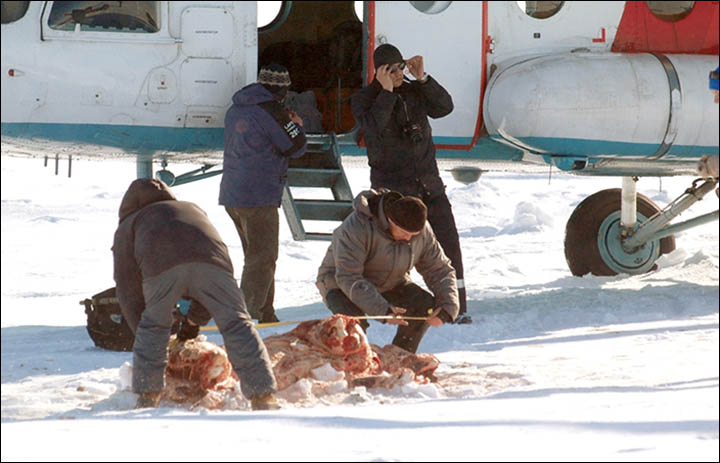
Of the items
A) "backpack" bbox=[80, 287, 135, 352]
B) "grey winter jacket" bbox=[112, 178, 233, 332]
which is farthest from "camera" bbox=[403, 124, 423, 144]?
"grey winter jacket" bbox=[112, 178, 233, 332]

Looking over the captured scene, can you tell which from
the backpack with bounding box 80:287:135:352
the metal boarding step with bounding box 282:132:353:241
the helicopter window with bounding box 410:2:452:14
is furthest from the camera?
the helicopter window with bounding box 410:2:452:14

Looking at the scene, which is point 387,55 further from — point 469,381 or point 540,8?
point 469,381

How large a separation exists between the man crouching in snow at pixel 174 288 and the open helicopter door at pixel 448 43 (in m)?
4.16

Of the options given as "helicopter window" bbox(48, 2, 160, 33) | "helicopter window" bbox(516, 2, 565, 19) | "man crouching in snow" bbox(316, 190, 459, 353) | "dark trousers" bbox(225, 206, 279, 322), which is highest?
"helicopter window" bbox(516, 2, 565, 19)

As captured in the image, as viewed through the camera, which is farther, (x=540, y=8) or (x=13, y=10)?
(x=540, y=8)

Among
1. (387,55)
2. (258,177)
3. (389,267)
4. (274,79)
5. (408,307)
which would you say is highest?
(387,55)

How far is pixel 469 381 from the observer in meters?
7.04

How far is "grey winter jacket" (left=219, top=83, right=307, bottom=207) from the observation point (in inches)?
332

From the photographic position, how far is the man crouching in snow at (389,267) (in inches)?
268

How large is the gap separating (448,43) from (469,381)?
369cm

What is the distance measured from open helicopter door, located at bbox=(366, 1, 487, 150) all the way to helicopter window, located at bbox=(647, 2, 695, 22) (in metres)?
1.69

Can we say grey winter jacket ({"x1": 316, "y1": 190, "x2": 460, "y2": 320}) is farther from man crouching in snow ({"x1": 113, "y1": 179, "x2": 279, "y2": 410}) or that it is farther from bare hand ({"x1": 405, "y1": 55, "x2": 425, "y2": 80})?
bare hand ({"x1": 405, "y1": 55, "x2": 425, "y2": 80})

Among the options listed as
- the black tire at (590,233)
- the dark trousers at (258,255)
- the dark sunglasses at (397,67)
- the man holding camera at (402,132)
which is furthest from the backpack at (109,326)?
the black tire at (590,233)

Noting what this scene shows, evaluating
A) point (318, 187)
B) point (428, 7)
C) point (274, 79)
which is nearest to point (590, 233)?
point (428, 7)
